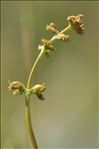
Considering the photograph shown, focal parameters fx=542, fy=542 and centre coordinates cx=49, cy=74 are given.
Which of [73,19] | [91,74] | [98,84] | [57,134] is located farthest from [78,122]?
[73,19]

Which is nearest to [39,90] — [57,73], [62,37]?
[62,37]

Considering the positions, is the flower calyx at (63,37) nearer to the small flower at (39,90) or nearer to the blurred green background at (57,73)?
the small flower at (39,90)

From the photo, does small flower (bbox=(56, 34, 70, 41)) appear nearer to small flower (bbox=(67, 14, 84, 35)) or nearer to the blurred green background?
small flower (bbox=(67, 14, 84, 35))

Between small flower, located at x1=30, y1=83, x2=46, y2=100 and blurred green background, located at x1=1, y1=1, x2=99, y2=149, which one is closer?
small flower, located at x1=30, y1=83, x2=46, y2=100

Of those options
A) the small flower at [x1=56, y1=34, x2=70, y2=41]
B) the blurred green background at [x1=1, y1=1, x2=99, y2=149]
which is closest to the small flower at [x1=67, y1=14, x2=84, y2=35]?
the small flower at [x1=56, y1=34, x2=70, y2=41]

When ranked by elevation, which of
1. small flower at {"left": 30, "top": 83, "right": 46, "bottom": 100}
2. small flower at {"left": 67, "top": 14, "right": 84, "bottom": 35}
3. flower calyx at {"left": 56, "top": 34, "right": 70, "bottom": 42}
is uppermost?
small flower at {"left": 67, "top": 14, "right": 84, "bottom": 35}

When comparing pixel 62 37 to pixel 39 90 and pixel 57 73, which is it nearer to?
pixel 39 90

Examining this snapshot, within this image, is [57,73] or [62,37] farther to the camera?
[57,73]

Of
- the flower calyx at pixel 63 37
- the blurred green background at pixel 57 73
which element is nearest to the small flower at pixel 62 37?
the flower calyx at pixel 63 37

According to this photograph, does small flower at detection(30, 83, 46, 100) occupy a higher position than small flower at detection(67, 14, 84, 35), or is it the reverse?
small flower at detection(67, 14, 84, 35)
